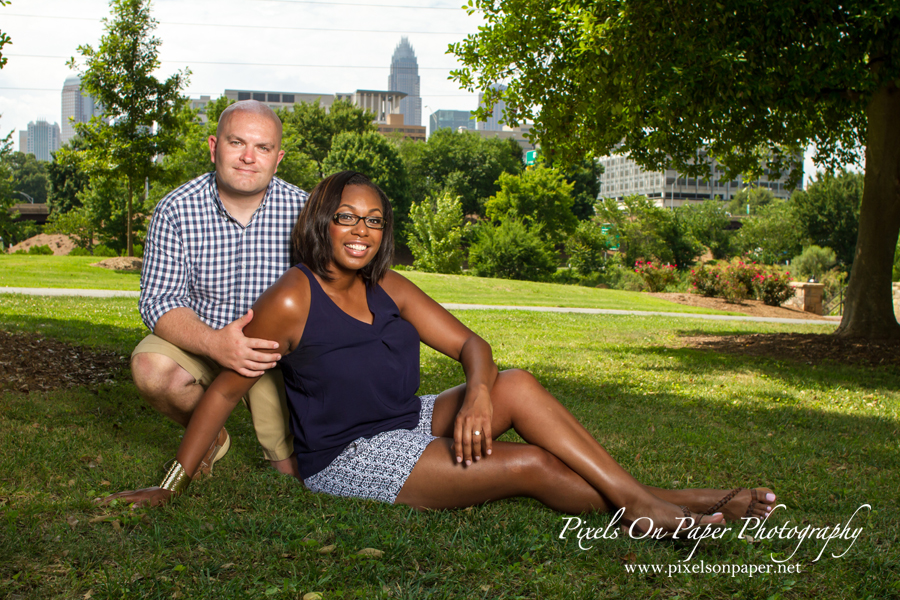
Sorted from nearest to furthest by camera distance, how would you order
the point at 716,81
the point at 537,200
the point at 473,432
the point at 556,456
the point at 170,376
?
1. the point at 473,432
2. the point at 556,456
3. the point at 170,376
4. the point at 716,81
5. the point at 537,200

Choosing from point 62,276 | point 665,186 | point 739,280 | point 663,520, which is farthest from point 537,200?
point 665,186

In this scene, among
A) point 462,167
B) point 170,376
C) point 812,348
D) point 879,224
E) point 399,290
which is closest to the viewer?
point 399,290

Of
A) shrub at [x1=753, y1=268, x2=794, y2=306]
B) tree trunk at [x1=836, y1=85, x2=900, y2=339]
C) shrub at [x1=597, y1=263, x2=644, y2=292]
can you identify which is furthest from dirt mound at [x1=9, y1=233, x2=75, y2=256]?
tree trunk at [x1=836, y1=85, x2=900, y2=339]

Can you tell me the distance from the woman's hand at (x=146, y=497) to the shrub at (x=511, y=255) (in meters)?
29.1

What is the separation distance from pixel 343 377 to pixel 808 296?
22.5 meters

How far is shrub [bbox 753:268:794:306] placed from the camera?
21.2 metres

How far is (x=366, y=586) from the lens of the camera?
2436 millimetres

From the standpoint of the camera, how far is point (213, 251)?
3.55 metres

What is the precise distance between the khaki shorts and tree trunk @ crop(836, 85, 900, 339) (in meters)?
9.69

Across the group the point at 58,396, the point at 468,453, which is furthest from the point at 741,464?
the point at 58,396

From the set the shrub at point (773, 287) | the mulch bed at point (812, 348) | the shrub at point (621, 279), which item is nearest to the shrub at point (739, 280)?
the shrub at point (773, 287)

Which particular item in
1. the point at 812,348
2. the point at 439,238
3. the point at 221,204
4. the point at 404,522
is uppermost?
the point at 439,238

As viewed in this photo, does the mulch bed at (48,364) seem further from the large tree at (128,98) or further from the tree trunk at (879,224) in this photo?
the large tree at (128,98)

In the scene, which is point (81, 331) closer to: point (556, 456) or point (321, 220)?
point (321, 220)
